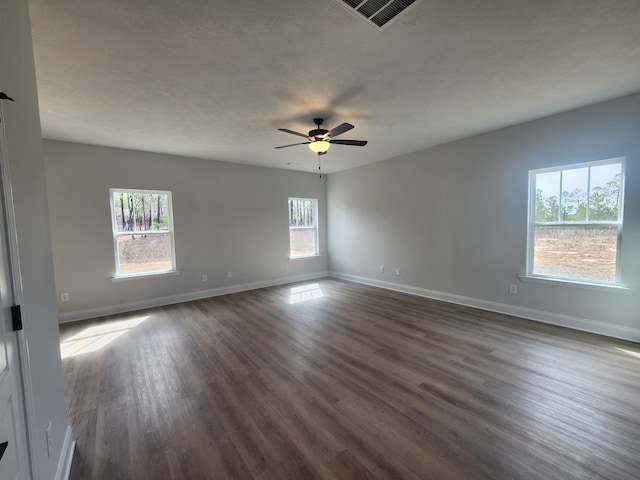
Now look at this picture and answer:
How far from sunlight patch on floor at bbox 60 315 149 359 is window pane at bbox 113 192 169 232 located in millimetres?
1578

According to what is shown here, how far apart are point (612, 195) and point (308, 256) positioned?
17.5 feet

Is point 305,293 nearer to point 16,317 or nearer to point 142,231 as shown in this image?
point 142,231

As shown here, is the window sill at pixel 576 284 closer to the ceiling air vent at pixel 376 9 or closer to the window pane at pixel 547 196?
the window pane at pixel 547 196

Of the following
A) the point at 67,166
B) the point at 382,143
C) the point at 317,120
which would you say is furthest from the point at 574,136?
the point at 67,166

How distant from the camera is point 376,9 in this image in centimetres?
165

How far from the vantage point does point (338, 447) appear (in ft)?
5.63

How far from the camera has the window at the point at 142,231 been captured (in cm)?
450

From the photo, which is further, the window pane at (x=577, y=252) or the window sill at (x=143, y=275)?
the window sill at (x=143, y=275)

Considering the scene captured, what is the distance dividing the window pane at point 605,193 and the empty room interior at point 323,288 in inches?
0.7

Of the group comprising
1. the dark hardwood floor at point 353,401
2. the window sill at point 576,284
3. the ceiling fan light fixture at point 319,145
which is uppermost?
the ceiling fan light fixture at point 319,145

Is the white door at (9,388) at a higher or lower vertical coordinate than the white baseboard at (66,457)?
higher

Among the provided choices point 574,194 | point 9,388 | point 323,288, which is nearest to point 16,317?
point 9,388

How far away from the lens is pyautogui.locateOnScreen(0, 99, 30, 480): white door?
900mm

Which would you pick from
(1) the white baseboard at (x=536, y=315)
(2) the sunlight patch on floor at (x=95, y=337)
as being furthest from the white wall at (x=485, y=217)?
(2) the sunlight patch on floor at (x=95, y=337)
